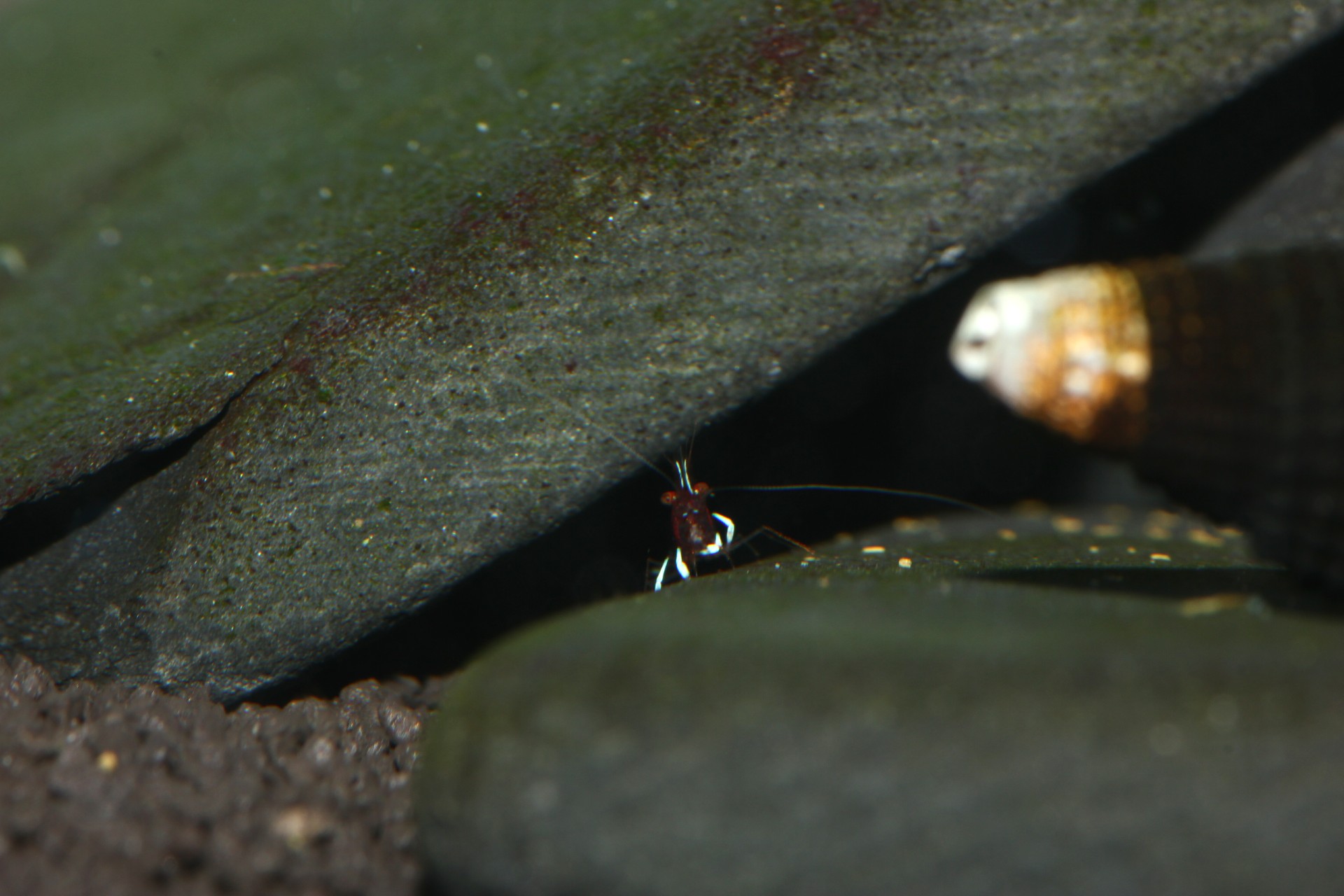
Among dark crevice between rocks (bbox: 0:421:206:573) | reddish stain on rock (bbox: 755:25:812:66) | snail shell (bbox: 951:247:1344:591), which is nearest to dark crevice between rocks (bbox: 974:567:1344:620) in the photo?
snail shell (bbox: 951:247:1344:591)

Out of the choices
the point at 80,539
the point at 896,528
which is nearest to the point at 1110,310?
the point at 896,528

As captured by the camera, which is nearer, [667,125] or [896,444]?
[667,125]

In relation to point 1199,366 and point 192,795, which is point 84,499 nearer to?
point 192,795

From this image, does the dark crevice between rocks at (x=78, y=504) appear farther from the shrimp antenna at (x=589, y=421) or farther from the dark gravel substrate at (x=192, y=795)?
the shrimp antenna at (x=589, y=421)

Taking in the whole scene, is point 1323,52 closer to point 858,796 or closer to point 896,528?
point 896,528

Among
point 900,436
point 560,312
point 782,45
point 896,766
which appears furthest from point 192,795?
point 900,436

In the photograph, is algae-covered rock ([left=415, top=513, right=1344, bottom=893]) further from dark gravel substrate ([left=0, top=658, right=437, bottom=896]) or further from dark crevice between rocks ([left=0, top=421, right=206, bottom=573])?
dark crevice between rocks ([left=0, top=421, right=206, bottom=573])
